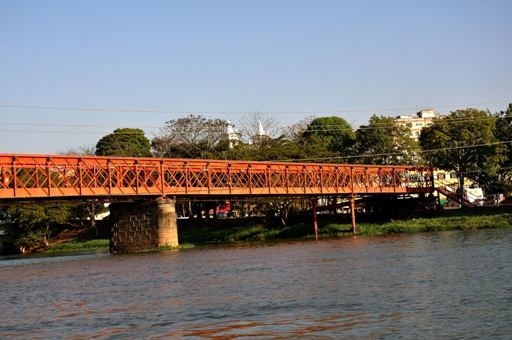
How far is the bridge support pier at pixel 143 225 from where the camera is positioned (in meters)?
66.6

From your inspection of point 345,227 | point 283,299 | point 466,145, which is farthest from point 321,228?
point 283,299

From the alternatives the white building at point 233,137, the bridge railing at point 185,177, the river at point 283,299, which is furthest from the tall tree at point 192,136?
the river at point 283,299

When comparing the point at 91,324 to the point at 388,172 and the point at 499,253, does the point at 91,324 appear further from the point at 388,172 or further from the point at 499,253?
the point at 388,172

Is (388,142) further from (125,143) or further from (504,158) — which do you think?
(125,143)

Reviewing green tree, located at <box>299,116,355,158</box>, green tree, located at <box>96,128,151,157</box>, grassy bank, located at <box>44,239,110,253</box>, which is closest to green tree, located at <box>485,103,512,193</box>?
green tree, located at <box>299,116,355,158</box>

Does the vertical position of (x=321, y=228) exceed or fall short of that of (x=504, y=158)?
it falls short

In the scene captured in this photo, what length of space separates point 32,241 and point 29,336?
7947 centimetres

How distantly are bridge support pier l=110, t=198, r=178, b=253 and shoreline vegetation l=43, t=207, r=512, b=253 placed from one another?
4.59ft

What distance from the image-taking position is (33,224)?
98.2 meters

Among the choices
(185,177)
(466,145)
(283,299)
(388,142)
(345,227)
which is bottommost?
(345,227)

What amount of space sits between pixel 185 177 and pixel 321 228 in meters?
20.9

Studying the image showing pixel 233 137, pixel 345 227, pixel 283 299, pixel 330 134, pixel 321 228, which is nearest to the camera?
pixel 283 299

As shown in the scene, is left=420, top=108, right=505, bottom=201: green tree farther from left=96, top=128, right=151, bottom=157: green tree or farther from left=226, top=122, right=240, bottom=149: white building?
left=96, top=128, right=151, bottom=157: green tree

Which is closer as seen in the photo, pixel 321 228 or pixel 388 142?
pixel 321 228
